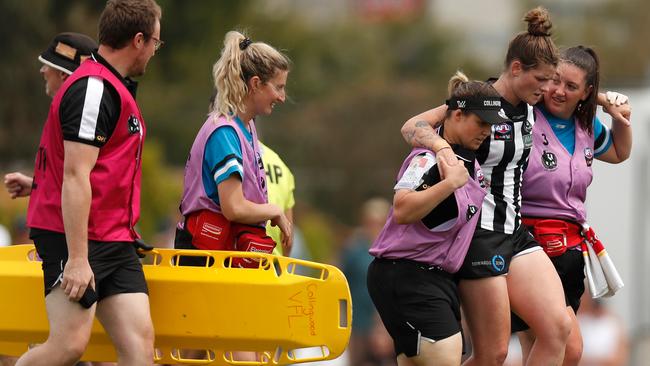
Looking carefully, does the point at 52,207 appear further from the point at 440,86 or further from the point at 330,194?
the point at 440,86

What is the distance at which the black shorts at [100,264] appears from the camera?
259 inches

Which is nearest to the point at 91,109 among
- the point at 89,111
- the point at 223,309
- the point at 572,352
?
the point at 89,111

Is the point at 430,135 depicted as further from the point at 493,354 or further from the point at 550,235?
the point at 493,354

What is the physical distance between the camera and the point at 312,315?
22.5 ft

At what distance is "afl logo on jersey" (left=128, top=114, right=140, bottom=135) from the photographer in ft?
21.8

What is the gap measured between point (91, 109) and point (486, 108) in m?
2.08

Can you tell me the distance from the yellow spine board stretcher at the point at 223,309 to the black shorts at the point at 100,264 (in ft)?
0.98

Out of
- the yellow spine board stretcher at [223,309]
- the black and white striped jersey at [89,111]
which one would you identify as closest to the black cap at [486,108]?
the yellow spine board stretcher at [223,309]

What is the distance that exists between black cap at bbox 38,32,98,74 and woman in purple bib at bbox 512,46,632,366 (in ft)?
8.71

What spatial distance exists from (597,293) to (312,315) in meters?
1.94

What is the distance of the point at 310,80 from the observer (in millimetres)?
45438

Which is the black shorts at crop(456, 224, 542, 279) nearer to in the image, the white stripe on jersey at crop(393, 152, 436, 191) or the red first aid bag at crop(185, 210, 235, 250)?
the white stripe on jersey at crop(393, 152, 436, 191)

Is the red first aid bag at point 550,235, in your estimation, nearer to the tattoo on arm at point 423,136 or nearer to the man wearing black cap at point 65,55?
the tattoo on arm at point 423,136

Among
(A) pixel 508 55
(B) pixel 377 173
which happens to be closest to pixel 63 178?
(A) pixel 508 55
